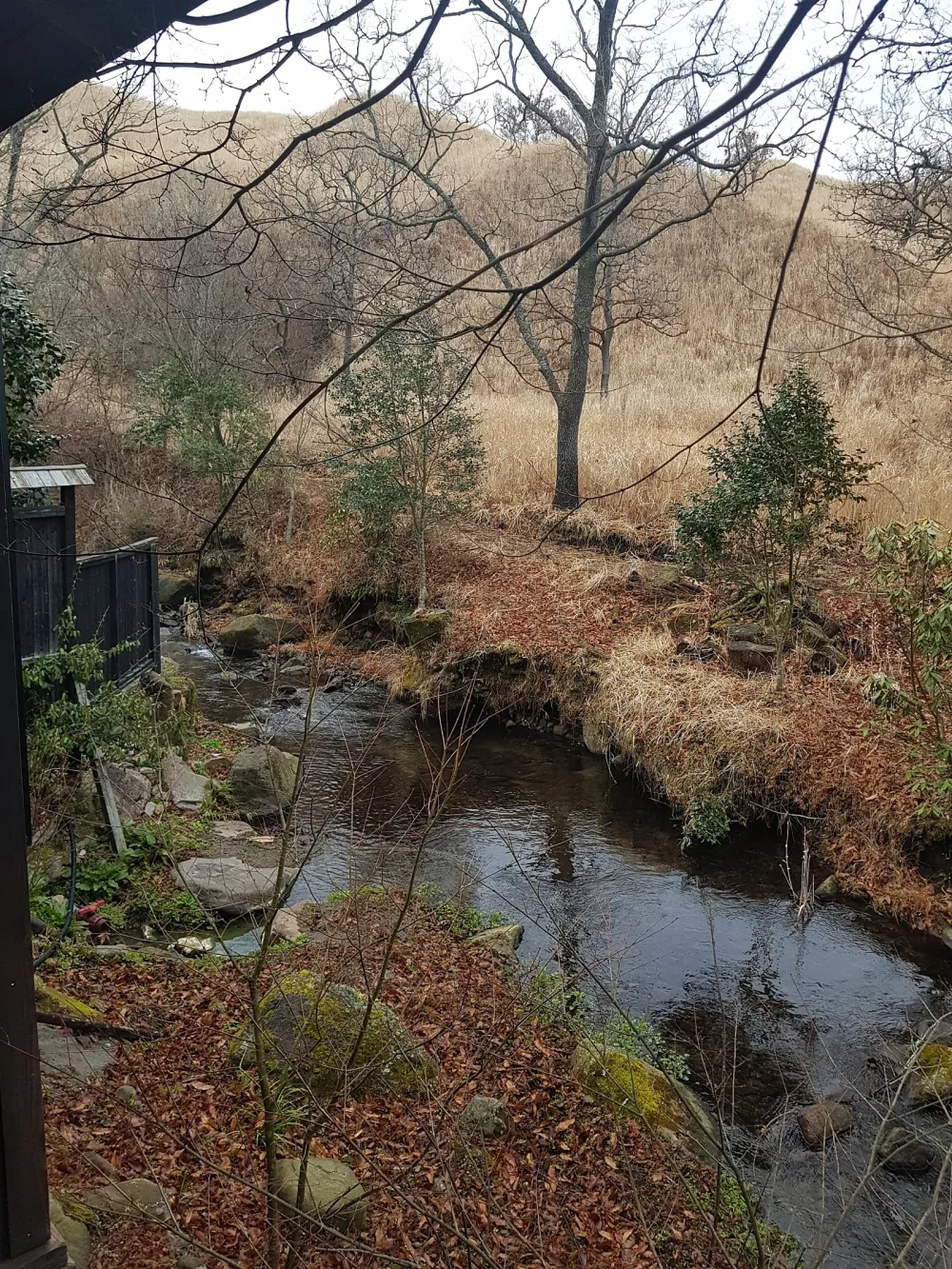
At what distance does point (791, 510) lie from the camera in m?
10.2

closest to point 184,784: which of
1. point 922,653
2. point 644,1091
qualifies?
point 644,1091

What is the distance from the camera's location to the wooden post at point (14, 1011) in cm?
230

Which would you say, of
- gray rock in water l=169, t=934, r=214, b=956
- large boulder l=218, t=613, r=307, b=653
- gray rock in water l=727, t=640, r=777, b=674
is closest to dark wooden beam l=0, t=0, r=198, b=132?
gray rock in water l=169, t=934, r=214, b=956

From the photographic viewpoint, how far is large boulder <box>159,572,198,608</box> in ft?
53.2

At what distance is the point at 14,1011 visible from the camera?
2.35 meters

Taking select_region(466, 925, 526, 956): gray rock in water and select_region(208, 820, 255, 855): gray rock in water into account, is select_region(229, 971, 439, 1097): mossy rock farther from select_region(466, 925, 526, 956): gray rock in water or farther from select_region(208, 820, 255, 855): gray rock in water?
select_region(208, 820, 255, 855): gray rock in water

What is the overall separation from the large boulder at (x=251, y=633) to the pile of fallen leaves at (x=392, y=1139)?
8.86m

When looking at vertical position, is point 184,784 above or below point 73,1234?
below

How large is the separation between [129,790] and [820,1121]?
5.46 meters

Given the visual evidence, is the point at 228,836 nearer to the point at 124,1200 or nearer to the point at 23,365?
the point at 124,1200

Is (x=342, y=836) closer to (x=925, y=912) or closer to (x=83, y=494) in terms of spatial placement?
(x=925, y=912)

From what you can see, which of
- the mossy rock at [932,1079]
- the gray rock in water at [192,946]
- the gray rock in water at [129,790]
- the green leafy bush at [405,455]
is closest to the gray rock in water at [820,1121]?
the mossy rock at [932,1079]

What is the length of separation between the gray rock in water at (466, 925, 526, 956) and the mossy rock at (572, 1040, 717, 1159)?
4.03 feet

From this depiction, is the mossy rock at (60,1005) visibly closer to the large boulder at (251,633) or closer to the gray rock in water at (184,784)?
the gray rock in water at (184,784)
